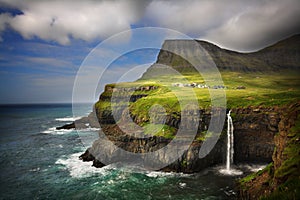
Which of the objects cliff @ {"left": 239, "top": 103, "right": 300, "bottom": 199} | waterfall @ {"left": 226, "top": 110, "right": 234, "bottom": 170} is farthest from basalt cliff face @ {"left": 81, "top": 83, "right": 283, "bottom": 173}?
cliff @ {"left": 239, "top": 103, "right": 300, "bottom": 199}

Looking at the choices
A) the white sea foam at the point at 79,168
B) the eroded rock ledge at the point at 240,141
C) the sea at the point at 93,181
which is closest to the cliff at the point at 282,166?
the sea at the point at 93,181

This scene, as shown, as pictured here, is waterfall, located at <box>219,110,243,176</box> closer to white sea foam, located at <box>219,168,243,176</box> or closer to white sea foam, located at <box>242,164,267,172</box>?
white sea foam, located at <box>219,168,243,176</box>

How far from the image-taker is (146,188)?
125ft

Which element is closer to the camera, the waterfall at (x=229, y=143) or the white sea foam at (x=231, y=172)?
the white sea foam at (x=231, y=172)

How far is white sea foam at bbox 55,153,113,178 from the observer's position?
46.1 meters

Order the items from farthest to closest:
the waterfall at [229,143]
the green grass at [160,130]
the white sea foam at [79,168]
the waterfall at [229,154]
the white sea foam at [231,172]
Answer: the green grass at [160,130]
the waterfall at [229,143]
the white sea foam at [79,168]
the waterfall at [229,154]
the white sea foam at [231,172]

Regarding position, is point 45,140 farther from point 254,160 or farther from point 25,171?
point 254,160

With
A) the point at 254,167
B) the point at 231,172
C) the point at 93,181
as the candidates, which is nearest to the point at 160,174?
the point at 93,181

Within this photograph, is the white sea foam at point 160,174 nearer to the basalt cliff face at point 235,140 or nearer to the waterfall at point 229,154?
the basalt cliff face at point 235,140

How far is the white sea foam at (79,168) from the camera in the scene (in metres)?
46.1

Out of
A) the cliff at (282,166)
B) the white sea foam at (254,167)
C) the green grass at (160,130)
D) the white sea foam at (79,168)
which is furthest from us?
the green grass at (160,130)

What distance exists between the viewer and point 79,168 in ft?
162

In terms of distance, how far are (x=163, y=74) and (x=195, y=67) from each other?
34.1 metres

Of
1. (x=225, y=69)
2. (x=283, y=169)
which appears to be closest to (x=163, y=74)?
(x=225, y=69)
